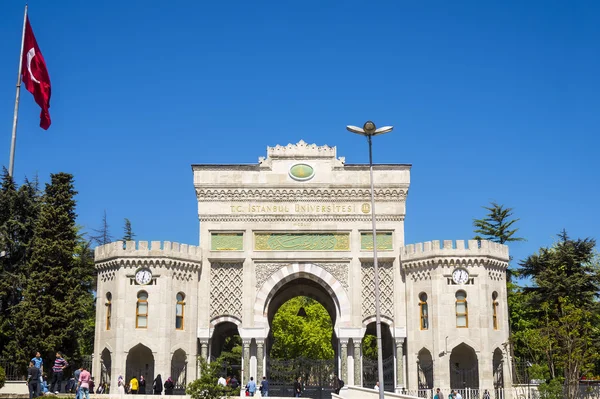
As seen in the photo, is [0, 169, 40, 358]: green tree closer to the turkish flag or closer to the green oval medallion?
the turkish flag

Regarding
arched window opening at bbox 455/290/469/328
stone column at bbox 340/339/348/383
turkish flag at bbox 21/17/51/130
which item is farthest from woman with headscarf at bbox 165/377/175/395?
arched window opening at bbox 455/290/469/328

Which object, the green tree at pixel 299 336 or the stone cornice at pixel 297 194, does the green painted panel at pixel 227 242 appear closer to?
the stone cornice at pixel 297 194

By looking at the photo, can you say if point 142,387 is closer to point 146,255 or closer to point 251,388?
point 251,388

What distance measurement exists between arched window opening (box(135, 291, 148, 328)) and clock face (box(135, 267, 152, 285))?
53 centimetres

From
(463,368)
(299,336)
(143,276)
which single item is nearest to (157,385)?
(143,276)

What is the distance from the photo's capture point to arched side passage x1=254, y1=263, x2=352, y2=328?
1457 inches

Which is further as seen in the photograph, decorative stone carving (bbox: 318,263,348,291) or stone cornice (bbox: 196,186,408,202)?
stone cornice (bbox: 196,186,408,202)

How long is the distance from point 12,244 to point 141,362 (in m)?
8.42

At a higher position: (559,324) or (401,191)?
(401,191)

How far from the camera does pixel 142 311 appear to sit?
35.4m

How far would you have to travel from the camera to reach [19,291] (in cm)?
3447

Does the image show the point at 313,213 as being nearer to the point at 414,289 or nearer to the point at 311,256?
the point at 311,256

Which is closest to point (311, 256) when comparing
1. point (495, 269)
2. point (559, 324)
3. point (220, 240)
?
point (220, 240)

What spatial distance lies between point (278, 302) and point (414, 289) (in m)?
9.97
